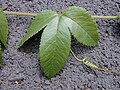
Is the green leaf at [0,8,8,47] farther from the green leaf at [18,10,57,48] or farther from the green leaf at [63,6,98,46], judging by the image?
the green leaf at [63,6,98,46]

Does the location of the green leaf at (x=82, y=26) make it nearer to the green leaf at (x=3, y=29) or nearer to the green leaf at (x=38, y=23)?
the green leaf at (x=38, y=23)

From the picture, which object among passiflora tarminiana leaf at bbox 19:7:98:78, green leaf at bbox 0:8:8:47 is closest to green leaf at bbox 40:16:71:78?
passiflora tarminiana leaf at bbox 19:7:98:78

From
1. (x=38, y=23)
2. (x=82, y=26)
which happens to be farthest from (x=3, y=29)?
(x=82, y=26)

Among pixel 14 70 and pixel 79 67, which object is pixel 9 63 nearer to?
pixel 14 70

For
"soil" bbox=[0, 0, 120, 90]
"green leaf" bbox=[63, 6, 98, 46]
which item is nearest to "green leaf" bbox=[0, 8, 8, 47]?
"soil" bbox=[0, 0, 120, 90]

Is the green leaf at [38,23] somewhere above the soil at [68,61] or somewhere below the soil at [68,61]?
above

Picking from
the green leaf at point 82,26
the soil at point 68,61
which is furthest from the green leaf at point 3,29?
the green leaf at point 82,26

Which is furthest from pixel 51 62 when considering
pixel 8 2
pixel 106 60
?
pixel 8 2

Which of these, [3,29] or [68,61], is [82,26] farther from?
[3,29]

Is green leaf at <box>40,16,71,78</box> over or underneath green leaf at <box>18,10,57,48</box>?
underneath
